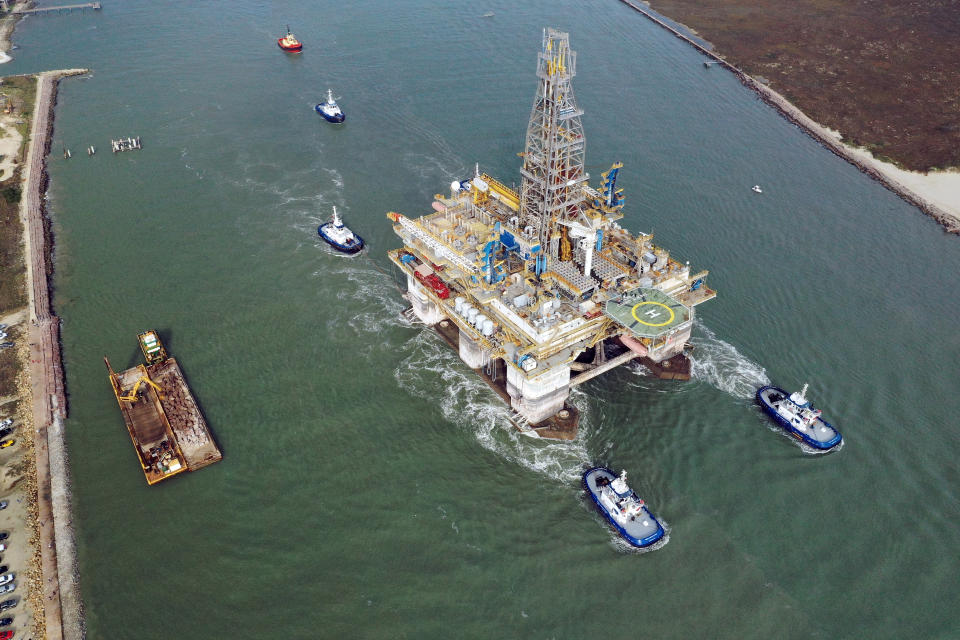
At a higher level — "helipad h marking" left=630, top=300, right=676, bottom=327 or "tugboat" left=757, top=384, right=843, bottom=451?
"helipad h marking" left=630, top=300, right=676, bottom=327

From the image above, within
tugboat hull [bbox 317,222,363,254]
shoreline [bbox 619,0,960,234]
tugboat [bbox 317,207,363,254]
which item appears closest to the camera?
tugboat hull [bbox 317,222,363,254]

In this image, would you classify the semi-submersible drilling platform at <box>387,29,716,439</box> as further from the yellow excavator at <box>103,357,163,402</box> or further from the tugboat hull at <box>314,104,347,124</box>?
the tugboat hull at <box>314,104,347,124</box>

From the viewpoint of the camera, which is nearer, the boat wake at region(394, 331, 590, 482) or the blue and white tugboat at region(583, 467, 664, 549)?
the blue and white tugboat at region(583, 467, 664, 549)

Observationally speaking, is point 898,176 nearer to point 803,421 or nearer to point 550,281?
point 803,421

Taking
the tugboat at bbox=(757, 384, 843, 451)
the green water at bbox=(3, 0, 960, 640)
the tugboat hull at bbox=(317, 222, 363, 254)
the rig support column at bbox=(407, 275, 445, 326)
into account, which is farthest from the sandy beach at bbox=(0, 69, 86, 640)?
the tugboat at bbox=(757, 384, 843, 451)

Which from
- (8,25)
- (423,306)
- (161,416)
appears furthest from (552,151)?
(8,25)

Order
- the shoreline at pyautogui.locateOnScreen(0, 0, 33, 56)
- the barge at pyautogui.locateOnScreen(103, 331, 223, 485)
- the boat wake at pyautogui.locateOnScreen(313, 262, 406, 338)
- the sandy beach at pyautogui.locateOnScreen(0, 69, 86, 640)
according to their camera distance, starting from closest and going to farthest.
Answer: the sandy beach at pyautogui.locateOnScreen(0, 69, 86, 640), the barge at pyautogui.locateOnScreen(103, 331, 223, 485), the boat wake at pyautogui.locateOnScreen(313, 262, 406, 338), the shoreline at pyautogui.locateOnScreen(0, 0, 33, 56)
